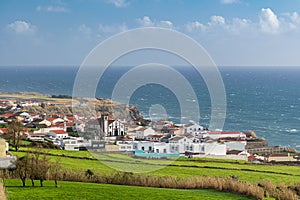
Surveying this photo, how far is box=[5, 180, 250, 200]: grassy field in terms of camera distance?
8.04m

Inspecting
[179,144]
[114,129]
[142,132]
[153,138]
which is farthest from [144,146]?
[142,132]

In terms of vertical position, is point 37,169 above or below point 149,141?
above

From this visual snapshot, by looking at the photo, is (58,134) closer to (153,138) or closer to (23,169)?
(153,138)

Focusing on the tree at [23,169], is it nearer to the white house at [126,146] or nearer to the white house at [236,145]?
the white house at [126,146]

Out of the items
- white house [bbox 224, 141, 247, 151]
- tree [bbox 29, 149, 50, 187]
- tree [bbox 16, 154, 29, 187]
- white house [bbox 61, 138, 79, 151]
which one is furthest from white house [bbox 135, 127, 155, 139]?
tree [bbox 29, 149, 50, 187]

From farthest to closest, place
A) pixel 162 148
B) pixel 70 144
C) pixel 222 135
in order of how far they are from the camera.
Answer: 1. pixel 222 135
2. pixel 70 144
3. pixel 162 148

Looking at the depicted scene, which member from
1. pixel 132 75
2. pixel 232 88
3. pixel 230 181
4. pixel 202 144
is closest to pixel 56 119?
pixel 202 144

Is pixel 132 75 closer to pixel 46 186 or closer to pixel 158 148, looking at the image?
pixel 46 186

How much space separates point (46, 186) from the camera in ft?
29.4

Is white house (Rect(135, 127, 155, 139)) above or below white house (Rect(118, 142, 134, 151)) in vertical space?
above

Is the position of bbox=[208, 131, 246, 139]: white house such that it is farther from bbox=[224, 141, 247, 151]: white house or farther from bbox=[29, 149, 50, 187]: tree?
bbox=[29, 149, 50, 187]: tree

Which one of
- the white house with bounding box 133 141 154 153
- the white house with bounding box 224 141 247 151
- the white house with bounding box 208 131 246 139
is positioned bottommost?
the white house with bounding box 224 141 247 151

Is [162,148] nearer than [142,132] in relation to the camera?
Yes

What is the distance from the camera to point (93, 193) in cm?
845
